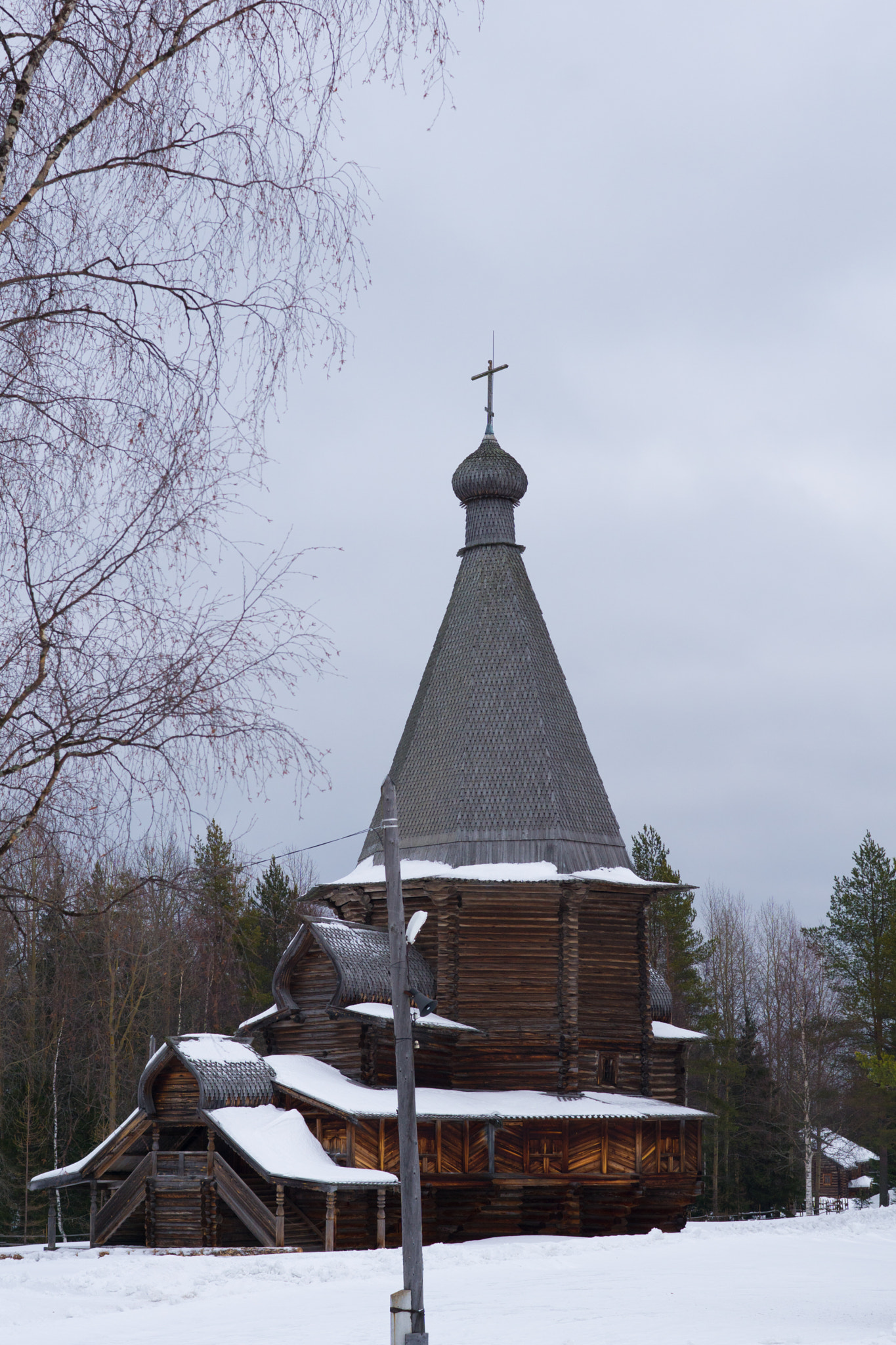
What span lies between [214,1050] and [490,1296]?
9.57 meters

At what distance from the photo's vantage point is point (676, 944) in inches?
1903

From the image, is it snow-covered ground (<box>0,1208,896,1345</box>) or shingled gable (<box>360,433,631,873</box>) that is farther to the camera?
shingled gable (<box>360,433,631,873</box>)

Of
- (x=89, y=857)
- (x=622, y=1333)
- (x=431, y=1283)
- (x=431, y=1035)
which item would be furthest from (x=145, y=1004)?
(x=89, y=857)

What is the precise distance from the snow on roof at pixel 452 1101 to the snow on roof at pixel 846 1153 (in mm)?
25614

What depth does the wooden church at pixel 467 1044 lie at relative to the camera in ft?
75.6

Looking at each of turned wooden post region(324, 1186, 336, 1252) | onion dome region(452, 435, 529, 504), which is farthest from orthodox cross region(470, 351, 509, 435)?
turned wooden post region(324, 1186, 336, 1252)

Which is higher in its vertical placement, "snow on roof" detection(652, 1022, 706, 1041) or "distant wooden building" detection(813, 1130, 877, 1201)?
"snow on roof" detection(652, 1022, 706, 1041)

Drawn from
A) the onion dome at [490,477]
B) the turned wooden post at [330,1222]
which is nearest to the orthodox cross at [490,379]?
the onion dome at [490,477]

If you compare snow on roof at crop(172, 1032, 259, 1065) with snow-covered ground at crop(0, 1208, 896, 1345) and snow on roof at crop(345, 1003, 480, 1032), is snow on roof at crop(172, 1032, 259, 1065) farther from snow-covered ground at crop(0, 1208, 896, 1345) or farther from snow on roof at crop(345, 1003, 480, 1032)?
snow-covered ground at crop(0, 1208, 896, 1345)

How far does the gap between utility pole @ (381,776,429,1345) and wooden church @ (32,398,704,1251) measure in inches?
406

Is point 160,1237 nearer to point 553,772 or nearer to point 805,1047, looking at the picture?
point 553,772

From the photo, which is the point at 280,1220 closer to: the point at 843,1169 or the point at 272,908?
the point at 272,908

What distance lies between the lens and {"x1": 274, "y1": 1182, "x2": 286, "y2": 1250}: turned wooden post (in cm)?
2130

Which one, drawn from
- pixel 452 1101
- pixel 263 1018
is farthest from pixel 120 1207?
pixel 452 1101
